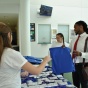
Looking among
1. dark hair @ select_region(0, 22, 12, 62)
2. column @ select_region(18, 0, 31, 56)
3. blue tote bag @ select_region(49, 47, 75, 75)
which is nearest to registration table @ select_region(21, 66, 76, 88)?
blue tote bag @ select_region(49, 47, 75, 75)

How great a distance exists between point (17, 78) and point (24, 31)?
5174 mm

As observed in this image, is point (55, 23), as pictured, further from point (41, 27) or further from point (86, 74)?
point (86, 74)

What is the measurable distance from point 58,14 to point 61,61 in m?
5.86

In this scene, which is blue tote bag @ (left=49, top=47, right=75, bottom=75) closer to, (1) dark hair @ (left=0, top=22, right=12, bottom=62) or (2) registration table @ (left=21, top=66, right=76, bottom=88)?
(2) registration table @ (left=21, top=66, right=76, bottom=88)

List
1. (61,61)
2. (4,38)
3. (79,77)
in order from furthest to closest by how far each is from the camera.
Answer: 1. (79,77)
2. (61,61)
3. (4,38)

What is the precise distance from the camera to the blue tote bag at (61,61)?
2766 mm

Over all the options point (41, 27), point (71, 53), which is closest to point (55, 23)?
point (41, 27)

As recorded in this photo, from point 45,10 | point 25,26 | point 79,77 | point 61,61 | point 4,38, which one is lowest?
point 79,77

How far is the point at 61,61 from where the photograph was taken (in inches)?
111

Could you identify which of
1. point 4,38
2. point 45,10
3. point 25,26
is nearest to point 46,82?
point 4,38

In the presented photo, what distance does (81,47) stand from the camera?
282 centimetres

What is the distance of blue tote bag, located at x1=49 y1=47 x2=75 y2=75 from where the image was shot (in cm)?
277

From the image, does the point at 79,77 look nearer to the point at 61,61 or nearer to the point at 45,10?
the point at 61,61

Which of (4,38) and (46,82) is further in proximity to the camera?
(46,82)
